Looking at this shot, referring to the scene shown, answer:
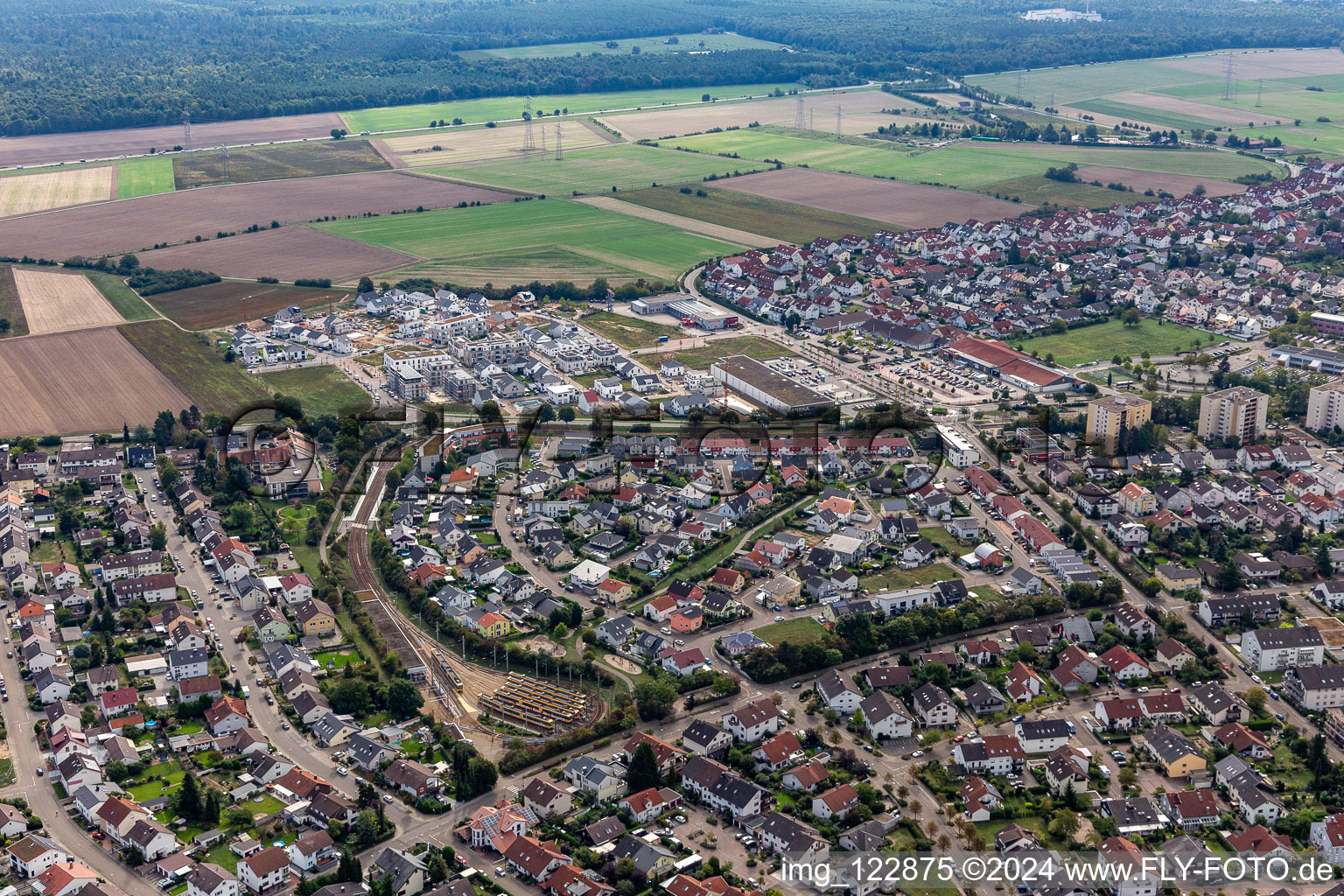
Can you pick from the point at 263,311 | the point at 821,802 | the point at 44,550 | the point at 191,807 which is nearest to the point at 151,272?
the point at 263,311

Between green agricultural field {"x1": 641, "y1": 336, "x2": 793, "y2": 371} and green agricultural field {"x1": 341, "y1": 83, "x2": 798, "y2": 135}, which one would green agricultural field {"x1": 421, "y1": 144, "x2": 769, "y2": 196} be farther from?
green agricultural field {"x1": 641, "y1": 336, "x2": 793, "y2": 371}

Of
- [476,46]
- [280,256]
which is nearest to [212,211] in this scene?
[280,256]

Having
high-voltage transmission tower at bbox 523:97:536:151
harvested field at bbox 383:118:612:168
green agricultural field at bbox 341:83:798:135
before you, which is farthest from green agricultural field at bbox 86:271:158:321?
green agricultural field at bbox 341:83:798:135

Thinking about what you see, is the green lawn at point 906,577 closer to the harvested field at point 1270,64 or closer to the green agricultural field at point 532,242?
the green agricultural field at point 532,242

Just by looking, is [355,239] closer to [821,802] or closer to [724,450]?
[724,450]

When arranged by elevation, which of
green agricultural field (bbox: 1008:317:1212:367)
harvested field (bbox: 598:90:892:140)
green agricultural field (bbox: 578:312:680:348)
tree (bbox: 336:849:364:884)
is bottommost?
tree (bbox: 336:849:364:884)

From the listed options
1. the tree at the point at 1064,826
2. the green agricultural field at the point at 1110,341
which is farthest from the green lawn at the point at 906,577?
the green agricultural field at the point at 1110,341
